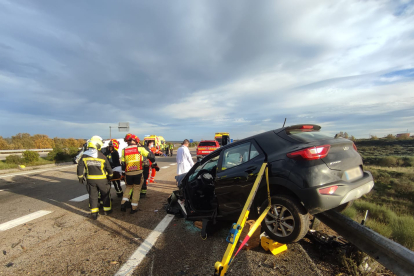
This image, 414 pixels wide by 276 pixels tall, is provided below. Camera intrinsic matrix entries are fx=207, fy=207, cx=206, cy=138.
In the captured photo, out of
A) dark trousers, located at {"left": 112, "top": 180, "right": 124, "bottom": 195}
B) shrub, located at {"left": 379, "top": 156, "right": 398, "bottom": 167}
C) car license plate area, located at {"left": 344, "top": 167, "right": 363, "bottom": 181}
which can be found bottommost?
shrub, located at {"left": 379, "top": 156, "right": 398, "bottom": 167}

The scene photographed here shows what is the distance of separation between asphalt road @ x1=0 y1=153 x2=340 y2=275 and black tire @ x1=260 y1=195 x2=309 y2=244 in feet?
1.07

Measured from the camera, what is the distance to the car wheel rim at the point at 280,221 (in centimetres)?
267

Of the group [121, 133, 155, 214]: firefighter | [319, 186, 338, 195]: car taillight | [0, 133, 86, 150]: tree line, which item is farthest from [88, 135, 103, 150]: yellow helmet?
[0, 133, 86, 150]: tree line

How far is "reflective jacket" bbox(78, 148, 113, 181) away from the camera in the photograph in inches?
184

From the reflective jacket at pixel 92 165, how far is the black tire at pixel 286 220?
372cm

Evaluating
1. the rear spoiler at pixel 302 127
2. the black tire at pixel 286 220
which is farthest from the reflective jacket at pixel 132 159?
the rear spoiler at pixel 302 127

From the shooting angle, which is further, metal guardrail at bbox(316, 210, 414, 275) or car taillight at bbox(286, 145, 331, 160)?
car taillight at bbox(286, 145, 331, 160)

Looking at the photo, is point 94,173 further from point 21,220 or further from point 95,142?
point 21,220

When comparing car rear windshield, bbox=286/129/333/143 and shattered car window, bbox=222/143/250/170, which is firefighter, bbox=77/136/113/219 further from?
car rear windshield, bbox=286/129/333/143

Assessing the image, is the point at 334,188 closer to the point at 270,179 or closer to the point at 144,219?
the point at 270,179

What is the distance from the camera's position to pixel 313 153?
2547mm

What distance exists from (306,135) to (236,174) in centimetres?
115

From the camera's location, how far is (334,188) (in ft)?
8.13

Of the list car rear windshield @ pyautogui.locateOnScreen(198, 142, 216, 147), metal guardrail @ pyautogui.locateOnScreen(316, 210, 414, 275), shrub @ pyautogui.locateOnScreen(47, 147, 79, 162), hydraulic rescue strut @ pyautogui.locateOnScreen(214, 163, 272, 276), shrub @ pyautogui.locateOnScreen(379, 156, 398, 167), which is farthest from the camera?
car rear windshield @ pyautogui.locateOnScreen(198, 142, 216, 147)
